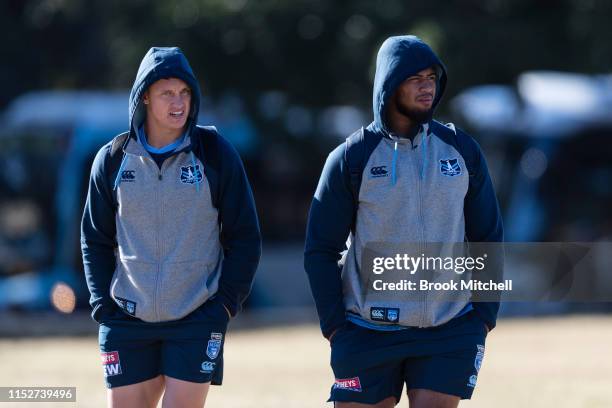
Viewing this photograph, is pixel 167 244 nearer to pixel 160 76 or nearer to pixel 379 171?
pixel 160 76

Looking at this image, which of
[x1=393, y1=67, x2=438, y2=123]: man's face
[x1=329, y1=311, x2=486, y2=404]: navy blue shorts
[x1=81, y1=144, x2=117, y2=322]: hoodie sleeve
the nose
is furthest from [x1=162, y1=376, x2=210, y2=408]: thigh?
the nose

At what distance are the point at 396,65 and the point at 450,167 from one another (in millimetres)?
496

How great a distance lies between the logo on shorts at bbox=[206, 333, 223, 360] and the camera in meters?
5.46

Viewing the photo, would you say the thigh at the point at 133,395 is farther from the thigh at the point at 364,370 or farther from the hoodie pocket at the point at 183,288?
the thigh at the point at 364,370

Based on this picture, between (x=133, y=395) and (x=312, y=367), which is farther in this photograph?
(x=312, y=367)

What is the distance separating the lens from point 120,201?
5.50 meters

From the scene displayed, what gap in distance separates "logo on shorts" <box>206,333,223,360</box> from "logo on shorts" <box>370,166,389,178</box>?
998 mm

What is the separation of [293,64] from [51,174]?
520 cm

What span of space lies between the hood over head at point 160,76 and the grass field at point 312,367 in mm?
3604

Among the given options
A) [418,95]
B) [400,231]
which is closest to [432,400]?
[400,231]

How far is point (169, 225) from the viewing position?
17.9 ft

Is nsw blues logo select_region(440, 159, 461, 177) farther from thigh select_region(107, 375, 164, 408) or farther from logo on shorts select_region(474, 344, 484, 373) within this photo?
thigh select_region(107, 375, 164, 408)

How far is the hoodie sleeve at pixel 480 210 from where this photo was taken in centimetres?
541

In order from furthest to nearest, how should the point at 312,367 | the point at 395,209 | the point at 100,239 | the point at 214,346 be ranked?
the point at 312,367 → the point at 100,239 → the point at 214,346 → the point at 395,209
